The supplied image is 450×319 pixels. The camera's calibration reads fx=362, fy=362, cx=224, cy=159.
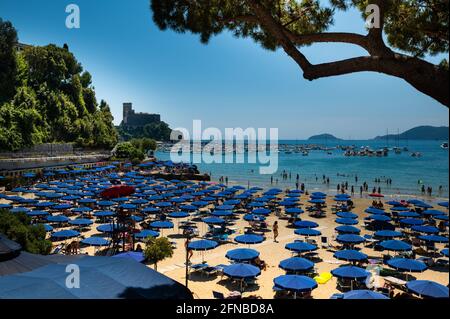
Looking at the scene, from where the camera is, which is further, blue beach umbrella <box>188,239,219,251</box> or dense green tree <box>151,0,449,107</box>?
blue beach umbrella <box>188,239,219,251</box>

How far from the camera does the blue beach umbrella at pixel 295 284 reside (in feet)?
38.7

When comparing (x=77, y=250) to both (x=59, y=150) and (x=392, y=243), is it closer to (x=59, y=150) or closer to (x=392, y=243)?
(x=392, y=243)

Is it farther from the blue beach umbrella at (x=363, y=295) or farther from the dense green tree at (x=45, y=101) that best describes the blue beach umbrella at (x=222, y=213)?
the dense green tree at (x=45, y=101)

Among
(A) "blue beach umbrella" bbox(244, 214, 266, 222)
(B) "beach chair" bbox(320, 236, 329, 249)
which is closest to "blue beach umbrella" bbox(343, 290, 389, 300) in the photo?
(B) "beach chair" bbox(320, 236, 329, 249)

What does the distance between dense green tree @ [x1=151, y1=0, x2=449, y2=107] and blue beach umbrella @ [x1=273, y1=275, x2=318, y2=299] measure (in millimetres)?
7579

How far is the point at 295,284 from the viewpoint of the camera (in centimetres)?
1195

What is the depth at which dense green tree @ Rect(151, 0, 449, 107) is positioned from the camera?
4588mm

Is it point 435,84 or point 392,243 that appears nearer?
point 435,84

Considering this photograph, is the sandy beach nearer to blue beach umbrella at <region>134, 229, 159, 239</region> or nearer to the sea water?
blue beach umbrella at <region>134, 229, 159, 239</region>

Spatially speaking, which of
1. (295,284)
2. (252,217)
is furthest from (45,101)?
(295,284)

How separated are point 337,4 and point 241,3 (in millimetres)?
2113

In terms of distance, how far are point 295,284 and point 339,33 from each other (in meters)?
8.71
